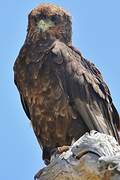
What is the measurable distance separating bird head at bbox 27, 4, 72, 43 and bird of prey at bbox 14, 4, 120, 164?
1cm

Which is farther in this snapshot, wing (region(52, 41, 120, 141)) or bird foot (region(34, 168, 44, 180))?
wing (region(52, 41, 120, 141))

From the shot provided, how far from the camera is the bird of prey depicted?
8.37 meters

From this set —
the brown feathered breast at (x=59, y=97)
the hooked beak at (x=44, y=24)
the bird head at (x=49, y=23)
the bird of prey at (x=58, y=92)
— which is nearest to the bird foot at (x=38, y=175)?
the bird of prey at (x=58, y=92)

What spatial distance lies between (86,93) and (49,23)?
0.91 metres

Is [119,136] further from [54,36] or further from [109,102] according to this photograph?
[54,36]

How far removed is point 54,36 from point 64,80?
613 mm

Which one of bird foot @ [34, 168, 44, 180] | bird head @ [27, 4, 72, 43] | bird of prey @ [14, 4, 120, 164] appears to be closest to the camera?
bird foot @ [34, 168, 44, 180]

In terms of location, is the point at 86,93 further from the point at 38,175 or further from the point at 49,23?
the point at 38,175

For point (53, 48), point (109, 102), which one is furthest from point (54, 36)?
point (109, 102)

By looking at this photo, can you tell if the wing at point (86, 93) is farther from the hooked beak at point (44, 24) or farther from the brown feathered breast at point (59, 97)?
the hooked beak at point (44, 24)

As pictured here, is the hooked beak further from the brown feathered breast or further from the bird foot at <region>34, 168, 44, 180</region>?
the bird foot at <region>34, 168, 44, 180</region>

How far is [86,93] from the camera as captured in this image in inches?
338

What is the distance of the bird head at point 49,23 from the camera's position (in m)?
8.84

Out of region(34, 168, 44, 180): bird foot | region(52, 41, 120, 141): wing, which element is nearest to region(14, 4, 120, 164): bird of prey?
region(52, 41, 120, 141): wing
